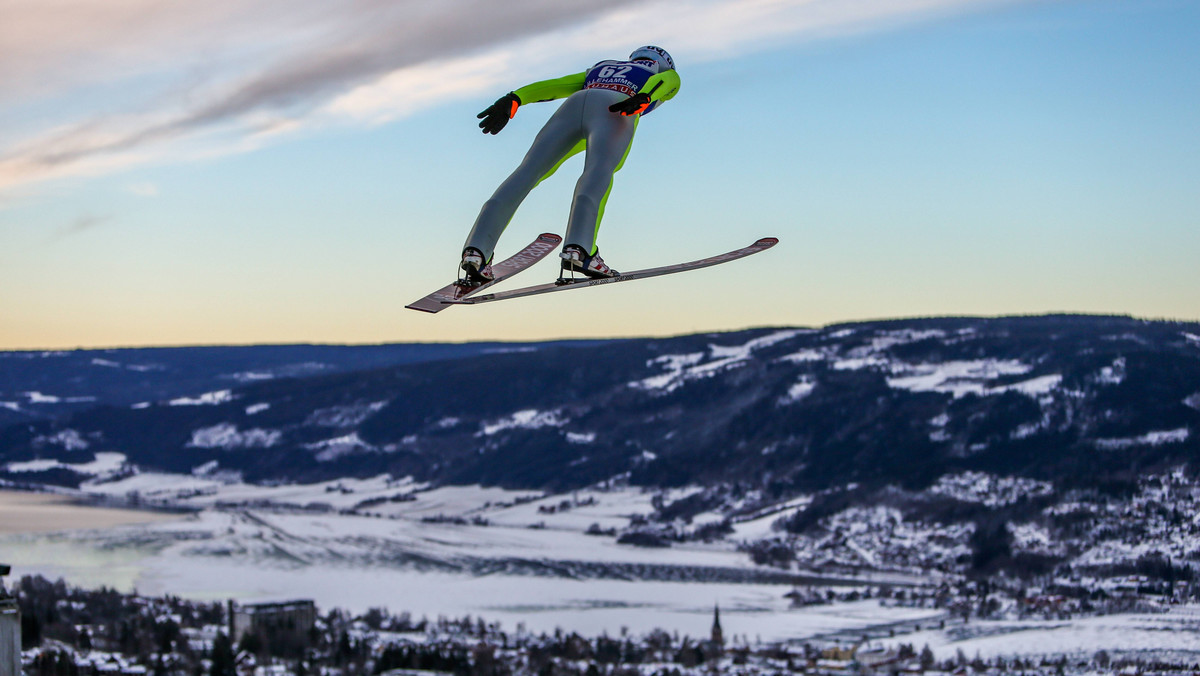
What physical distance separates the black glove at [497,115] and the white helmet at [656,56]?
1.14 meters

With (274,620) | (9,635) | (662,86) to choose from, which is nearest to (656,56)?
(662,86)

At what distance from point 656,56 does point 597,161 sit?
122 centimetres

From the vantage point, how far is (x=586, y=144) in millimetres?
12383

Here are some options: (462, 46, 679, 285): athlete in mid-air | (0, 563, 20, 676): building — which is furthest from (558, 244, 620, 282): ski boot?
(0, 563, 20, 676): building

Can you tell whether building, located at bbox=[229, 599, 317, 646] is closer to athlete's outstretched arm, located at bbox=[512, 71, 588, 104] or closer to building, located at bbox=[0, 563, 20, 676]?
athlete's outstretched arm, located at bbox=[512, 71, 588, 104]

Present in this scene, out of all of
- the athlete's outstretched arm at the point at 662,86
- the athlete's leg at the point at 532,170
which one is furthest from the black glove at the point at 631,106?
the athlete's leg at the point at 532,170

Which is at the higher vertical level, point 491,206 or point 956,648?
point 491,206

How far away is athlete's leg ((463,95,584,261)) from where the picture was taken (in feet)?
39.3

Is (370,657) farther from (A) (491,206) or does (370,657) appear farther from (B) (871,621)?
(A) (491,206)

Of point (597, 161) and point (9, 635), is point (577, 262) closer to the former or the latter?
point (597, 161)

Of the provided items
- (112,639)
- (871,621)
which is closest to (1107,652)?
(871,621)

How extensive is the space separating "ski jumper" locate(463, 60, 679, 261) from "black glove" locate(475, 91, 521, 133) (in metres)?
0.07

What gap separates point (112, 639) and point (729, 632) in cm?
6558

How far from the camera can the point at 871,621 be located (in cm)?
16950
